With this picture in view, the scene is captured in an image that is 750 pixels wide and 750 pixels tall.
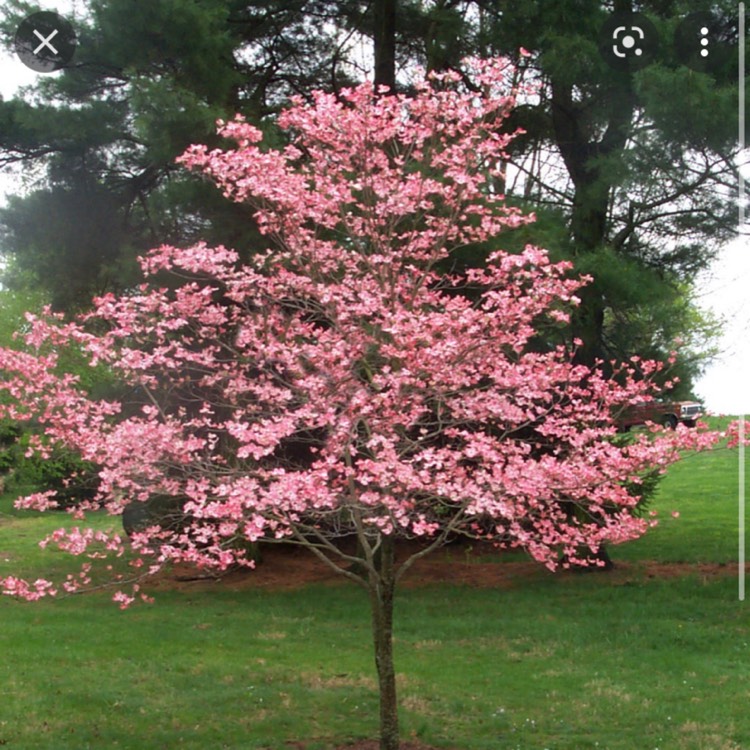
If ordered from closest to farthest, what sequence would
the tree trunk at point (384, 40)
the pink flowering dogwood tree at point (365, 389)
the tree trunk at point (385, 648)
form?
the pink flowering dogwood tree at point (365, 389)
the tree trunk at point (385, 648)
the tree trunk at point (384, 40)

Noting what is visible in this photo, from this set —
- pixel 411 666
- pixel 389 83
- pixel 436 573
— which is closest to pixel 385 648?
pixel 411 666

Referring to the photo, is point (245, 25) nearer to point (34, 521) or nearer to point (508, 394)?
point (508, 394)

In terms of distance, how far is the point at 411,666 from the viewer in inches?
332

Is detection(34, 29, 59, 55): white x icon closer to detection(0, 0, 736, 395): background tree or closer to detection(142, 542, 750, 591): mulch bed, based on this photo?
detection(0, 0, 736, 395): background tree

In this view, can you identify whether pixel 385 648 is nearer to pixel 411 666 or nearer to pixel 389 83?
pixel 411 666

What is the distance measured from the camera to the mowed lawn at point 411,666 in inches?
266

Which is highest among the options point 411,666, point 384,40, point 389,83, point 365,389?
point 384,40

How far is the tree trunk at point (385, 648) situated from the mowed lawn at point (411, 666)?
562 mm

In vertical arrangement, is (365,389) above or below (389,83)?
below

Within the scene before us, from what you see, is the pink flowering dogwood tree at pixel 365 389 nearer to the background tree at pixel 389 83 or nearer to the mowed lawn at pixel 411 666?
the mowed lawn at pixel 411 666

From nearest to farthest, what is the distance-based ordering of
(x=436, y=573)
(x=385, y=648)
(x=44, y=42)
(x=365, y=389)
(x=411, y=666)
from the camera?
(x=365, y=389), (x=385, y=648), (x=411, y=666), (x=44, y=42), (x=436, y=573)

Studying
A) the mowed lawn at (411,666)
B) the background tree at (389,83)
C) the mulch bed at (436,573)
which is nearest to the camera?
the mowed lawn at (411,666)

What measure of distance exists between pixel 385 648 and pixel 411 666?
232 centimetres

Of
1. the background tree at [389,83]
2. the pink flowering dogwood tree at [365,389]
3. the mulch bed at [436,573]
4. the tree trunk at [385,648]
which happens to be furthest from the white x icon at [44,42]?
the tree trunk at [385,648]
